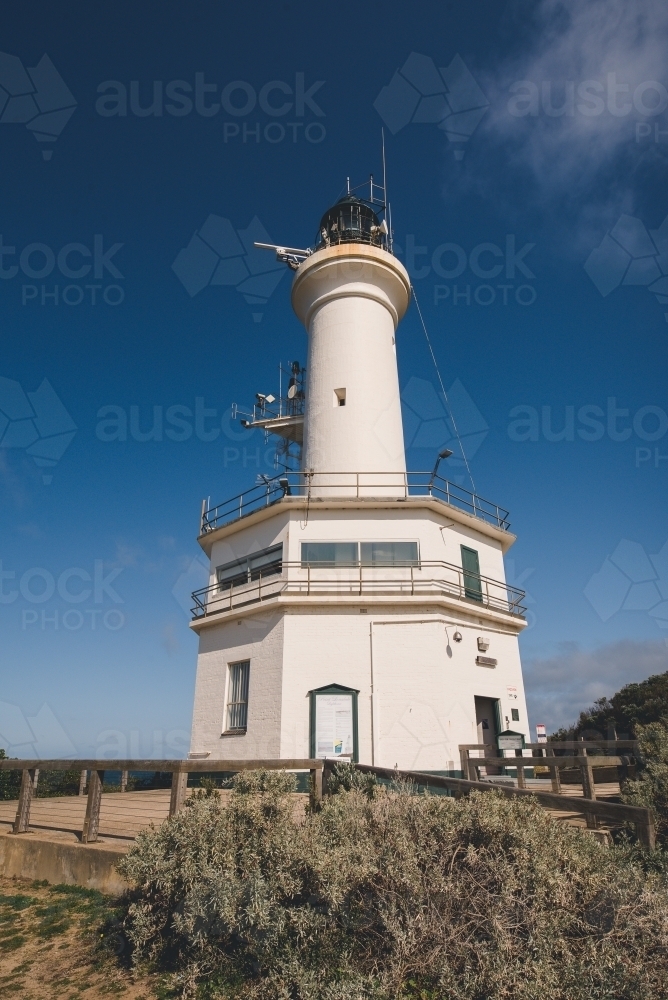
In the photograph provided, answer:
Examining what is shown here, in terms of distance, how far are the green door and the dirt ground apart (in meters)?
12.3

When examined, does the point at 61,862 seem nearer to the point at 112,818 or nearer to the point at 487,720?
the point at 112,818

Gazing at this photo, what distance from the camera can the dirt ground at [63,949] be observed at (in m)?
5.41

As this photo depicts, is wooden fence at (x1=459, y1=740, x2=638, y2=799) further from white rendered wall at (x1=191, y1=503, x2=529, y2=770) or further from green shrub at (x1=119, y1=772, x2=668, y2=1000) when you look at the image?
green shrub at (x1=119, y1=772, x2=668, y2=1000)

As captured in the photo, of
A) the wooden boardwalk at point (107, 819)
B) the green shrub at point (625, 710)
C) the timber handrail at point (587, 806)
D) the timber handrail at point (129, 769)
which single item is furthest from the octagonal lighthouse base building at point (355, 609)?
the green shrub at point (625, 710)

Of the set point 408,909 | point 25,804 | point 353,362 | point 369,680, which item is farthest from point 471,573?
point 408,909

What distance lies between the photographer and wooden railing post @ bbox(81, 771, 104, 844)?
8.52 m

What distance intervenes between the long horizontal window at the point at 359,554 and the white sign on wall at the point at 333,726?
3.48 m

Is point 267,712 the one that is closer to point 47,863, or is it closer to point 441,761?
point 441,761

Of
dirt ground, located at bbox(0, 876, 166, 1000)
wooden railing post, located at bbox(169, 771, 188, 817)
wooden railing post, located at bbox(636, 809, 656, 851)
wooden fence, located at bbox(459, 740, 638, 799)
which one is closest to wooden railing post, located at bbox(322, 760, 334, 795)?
wooden railing post, located at bbox(169, 771, 188, 817)

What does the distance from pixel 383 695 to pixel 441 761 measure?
1987 mm

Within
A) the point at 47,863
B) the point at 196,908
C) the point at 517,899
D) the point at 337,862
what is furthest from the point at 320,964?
the point at 47,863

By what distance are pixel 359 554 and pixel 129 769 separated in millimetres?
8974

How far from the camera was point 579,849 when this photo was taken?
5281 mm

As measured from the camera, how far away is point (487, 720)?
16.9m
